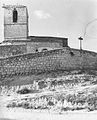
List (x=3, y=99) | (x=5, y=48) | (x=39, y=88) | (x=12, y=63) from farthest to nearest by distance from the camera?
(x=5, y=48) → (x=12, y=63) → (x=39, y=88) → (x=3, y=99)

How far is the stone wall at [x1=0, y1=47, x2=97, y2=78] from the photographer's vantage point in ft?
75.4

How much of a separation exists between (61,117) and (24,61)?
12097mm

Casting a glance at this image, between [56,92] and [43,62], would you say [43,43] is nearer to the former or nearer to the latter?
[43,62]

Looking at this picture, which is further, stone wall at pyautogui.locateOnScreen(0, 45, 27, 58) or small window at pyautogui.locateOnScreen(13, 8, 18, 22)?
small window at pyautogui.locateOnScreen(13, 8, 18, 22)

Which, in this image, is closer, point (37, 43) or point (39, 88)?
point (39, 88)

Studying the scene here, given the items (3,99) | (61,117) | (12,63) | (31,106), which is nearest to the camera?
(61,117)

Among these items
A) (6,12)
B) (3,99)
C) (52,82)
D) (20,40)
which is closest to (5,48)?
(20,40)

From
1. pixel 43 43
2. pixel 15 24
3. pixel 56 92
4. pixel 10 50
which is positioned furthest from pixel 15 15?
pixel 56 92

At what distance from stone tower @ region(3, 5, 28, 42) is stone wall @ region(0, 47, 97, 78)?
6.81 m

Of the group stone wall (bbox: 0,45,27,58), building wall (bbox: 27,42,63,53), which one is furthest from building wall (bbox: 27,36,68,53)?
stone wall (bbox: 0,45,27,58)

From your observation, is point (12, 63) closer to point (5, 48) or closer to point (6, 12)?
point (5, 48)

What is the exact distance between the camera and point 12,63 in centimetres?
2306

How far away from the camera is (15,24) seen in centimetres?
3088

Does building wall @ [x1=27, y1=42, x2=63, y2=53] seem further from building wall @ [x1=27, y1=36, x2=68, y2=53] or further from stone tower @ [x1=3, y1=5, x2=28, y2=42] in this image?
stone tower @ [x1=3, y1=5, x2=28, y2=42]
